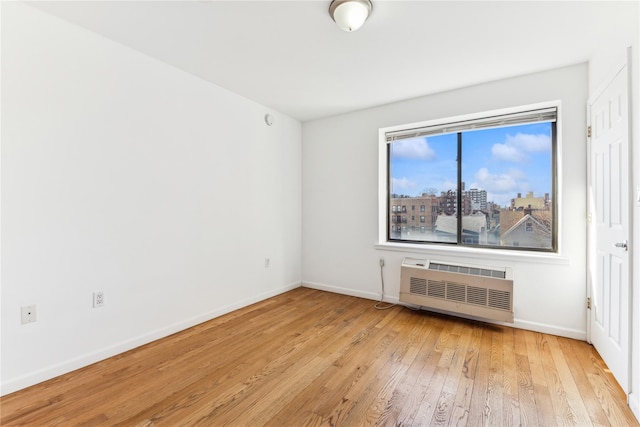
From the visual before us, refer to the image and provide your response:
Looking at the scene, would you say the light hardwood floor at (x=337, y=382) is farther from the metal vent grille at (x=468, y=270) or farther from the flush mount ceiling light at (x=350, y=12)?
the flush mount ceiling light at (x=350, y=12)

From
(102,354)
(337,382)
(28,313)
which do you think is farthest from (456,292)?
(28,313)

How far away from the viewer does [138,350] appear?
2.39 m

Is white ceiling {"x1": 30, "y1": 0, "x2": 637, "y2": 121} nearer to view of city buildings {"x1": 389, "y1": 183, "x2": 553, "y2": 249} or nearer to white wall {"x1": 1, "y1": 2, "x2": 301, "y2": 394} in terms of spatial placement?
white wall {"x1": 1, "y1": 2, "x2": 301, "y2": 394}

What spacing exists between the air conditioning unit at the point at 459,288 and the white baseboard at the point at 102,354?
6.54 feet

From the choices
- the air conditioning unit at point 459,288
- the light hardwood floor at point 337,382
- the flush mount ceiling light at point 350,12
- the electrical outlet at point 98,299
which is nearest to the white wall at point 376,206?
the air conditioning unit at point 459,288

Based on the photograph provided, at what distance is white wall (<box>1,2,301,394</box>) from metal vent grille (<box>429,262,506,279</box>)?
2200 mm

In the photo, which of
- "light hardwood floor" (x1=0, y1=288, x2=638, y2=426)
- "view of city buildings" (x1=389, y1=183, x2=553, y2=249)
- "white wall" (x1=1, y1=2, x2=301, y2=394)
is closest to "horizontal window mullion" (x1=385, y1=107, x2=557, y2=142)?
"view of city buildings" (x1=389, y1=183, x2=553, y2=249)

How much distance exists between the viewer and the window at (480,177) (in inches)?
113

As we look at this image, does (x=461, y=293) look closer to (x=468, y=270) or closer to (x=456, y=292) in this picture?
(x=456, y=292)

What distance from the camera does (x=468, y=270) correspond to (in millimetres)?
2994

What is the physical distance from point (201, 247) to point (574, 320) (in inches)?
140

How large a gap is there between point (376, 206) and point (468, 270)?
1270 millimetres

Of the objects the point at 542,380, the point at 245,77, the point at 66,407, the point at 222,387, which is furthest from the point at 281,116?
the point at 542,380

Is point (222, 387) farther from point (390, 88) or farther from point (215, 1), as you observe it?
point (390, 88)
